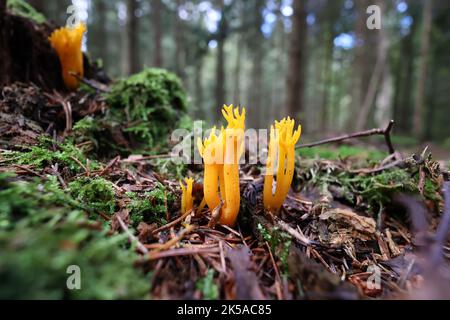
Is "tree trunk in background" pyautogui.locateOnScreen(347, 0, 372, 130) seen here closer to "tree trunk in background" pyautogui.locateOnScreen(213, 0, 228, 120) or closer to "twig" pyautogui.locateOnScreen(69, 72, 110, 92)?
"tree trunk in background" pyautogui.locateOnScreen(213, 0, 228, 120)

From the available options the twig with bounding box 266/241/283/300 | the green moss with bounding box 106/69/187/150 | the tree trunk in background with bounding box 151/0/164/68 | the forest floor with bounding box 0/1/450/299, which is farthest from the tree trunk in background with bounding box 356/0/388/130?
the twig with bounding box 266/241/283/300

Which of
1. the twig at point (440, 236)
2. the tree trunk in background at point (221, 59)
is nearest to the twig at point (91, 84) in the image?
the twig at point (440, 236)

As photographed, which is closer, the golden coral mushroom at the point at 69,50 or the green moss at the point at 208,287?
the green moss at the point at 208,287

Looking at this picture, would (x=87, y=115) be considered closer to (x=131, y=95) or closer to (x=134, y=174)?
(x=131, y=95)

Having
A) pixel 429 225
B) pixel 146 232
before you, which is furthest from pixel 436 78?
pixel 146 232

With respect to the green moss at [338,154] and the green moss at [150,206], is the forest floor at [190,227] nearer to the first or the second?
the green moss at [150,206]
